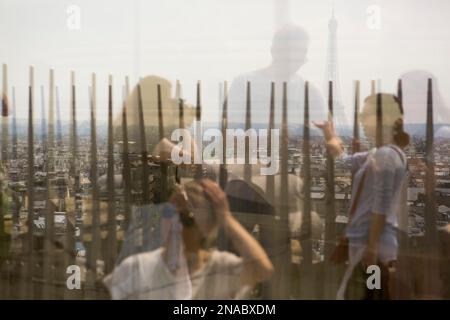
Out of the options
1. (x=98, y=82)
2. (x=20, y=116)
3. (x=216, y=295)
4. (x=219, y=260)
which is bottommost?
(x=216, y=295)

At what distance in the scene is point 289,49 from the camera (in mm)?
1838

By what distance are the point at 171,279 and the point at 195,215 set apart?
0.88 ft

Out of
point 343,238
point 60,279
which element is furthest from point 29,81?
point 343,238

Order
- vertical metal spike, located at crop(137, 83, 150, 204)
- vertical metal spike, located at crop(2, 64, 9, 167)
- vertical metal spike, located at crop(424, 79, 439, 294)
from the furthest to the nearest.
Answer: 1. vertical metal spike, located at crop(2, 64, 9, 167)
2. vertical metal spike, located at crop(137, 83, 150, 204)
3. vertical metal spike, located at crop(424, 79, 439, 294)

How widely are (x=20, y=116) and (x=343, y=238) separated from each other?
140 centimetres

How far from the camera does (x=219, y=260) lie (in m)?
1.86

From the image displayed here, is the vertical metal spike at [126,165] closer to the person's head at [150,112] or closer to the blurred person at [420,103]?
the person's head at [150,112]

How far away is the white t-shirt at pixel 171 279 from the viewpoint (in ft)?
6.09

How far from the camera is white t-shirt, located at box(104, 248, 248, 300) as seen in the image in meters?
1.86

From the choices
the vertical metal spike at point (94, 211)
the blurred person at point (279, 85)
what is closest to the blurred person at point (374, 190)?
the blurred person at point (279, 85)

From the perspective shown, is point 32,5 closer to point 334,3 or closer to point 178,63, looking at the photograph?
point 178,63

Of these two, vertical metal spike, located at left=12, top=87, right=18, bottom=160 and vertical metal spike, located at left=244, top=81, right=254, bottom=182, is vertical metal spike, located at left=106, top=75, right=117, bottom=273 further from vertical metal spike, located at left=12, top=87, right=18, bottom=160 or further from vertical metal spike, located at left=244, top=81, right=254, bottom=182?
vertical metal spike, located at left=244, top=81, right=254, bottom=182

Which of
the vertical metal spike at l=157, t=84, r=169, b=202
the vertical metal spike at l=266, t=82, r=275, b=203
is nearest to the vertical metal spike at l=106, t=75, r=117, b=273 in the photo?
the vertical metal spike at l=157, t=84, r=169, b=202

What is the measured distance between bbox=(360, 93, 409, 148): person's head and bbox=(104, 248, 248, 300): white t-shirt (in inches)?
27.8
